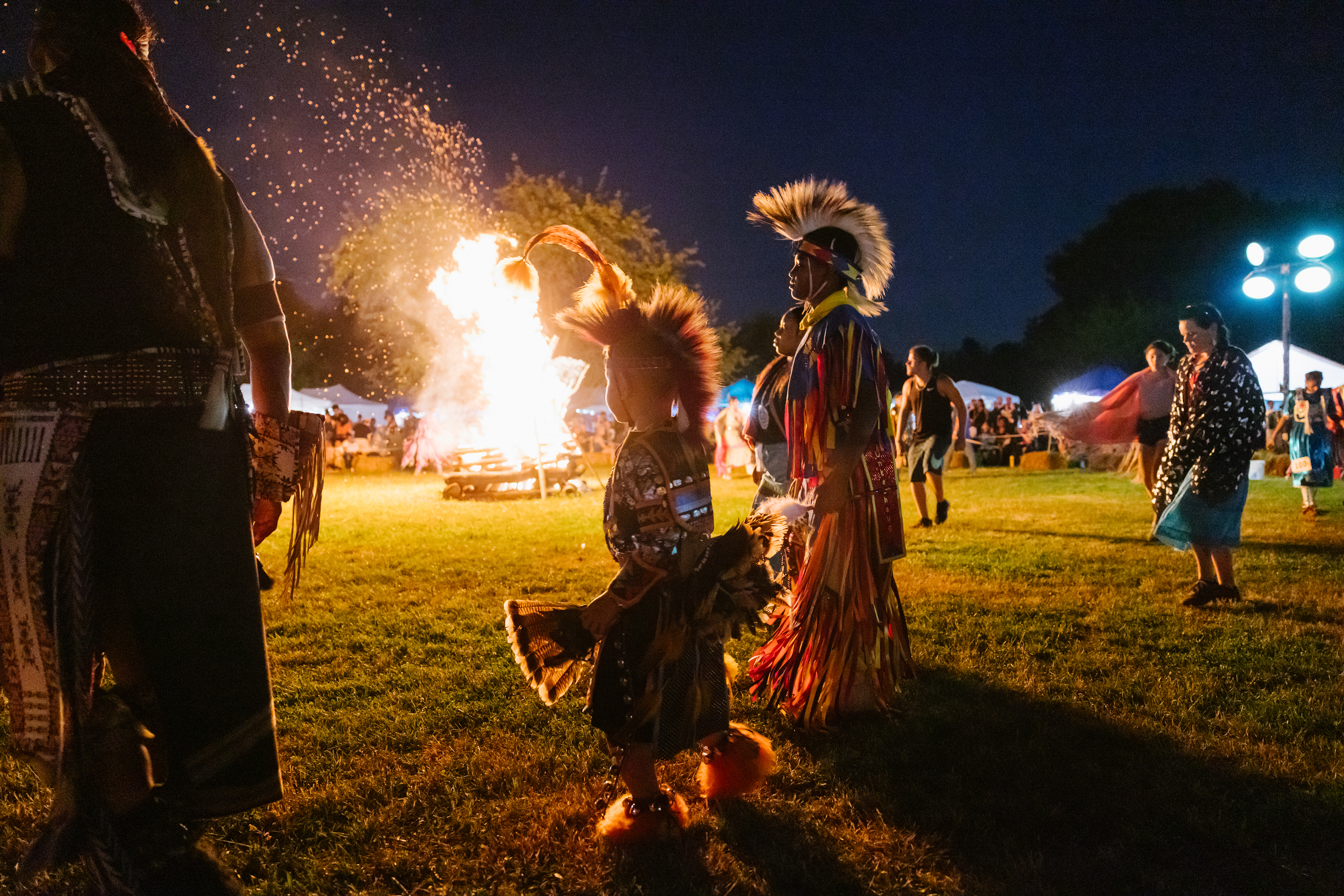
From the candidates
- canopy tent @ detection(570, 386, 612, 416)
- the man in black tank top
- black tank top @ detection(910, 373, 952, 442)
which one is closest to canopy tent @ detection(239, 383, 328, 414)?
canopy tent @ detection(570, 386, 612, 416)

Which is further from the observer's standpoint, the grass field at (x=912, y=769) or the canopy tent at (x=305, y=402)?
the canopy tent at (x=305, y=402)

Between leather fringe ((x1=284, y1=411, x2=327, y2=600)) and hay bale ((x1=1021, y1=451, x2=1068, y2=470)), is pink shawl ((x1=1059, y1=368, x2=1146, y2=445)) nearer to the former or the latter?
leather fringe ((x1=284, y1=411, x2=327, y2=600))

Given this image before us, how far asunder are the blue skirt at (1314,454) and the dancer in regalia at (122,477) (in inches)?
437

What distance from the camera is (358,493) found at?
1482 centimetres

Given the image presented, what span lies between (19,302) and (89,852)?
3.88 ft

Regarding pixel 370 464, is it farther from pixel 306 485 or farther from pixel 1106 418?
pixel 306 485

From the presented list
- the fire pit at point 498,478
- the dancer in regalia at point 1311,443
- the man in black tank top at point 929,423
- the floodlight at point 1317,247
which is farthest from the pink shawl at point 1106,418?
the floodlight at point 1317,247

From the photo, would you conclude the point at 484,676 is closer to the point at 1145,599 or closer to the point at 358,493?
the point at 1145,599

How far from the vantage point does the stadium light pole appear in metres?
13.3

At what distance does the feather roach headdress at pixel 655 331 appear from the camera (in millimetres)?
2496

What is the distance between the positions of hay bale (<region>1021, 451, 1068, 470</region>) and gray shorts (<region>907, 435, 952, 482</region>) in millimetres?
10606

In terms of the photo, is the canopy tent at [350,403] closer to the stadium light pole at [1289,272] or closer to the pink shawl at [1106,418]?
the pink shawl at [1106,418]

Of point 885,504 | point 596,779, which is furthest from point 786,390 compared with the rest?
point 596,779

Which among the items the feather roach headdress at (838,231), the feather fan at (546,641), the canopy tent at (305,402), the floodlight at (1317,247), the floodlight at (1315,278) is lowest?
the feather fan at (546,641)
